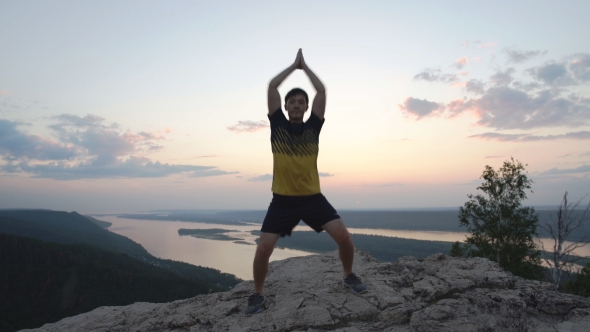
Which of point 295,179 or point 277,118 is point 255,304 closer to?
point 295,179

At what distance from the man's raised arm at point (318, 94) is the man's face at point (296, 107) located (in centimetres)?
13

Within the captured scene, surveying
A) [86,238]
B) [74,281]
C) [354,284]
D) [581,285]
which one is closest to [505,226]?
[581,285]

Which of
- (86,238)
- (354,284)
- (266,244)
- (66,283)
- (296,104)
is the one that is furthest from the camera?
(86,238)

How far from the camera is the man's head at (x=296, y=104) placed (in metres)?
3.67

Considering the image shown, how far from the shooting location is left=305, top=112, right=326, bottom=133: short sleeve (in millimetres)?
3705

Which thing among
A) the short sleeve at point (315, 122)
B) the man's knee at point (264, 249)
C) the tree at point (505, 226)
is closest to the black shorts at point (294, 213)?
the man's knee at point (264, 249)

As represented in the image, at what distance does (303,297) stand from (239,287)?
1.35m

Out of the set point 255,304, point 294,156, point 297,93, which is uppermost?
point 297,93

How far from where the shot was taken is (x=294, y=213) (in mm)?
3500

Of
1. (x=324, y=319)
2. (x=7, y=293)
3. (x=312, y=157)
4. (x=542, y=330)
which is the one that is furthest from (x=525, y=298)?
(x=7, y=293)

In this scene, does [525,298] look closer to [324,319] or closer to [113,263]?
[324,319]

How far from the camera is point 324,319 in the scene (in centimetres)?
332

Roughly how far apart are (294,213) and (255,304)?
1.21 meters

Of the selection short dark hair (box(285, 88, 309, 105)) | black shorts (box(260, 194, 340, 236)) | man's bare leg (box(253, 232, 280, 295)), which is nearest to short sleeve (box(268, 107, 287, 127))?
short dark hair (box(285, 88, 309, 105))
